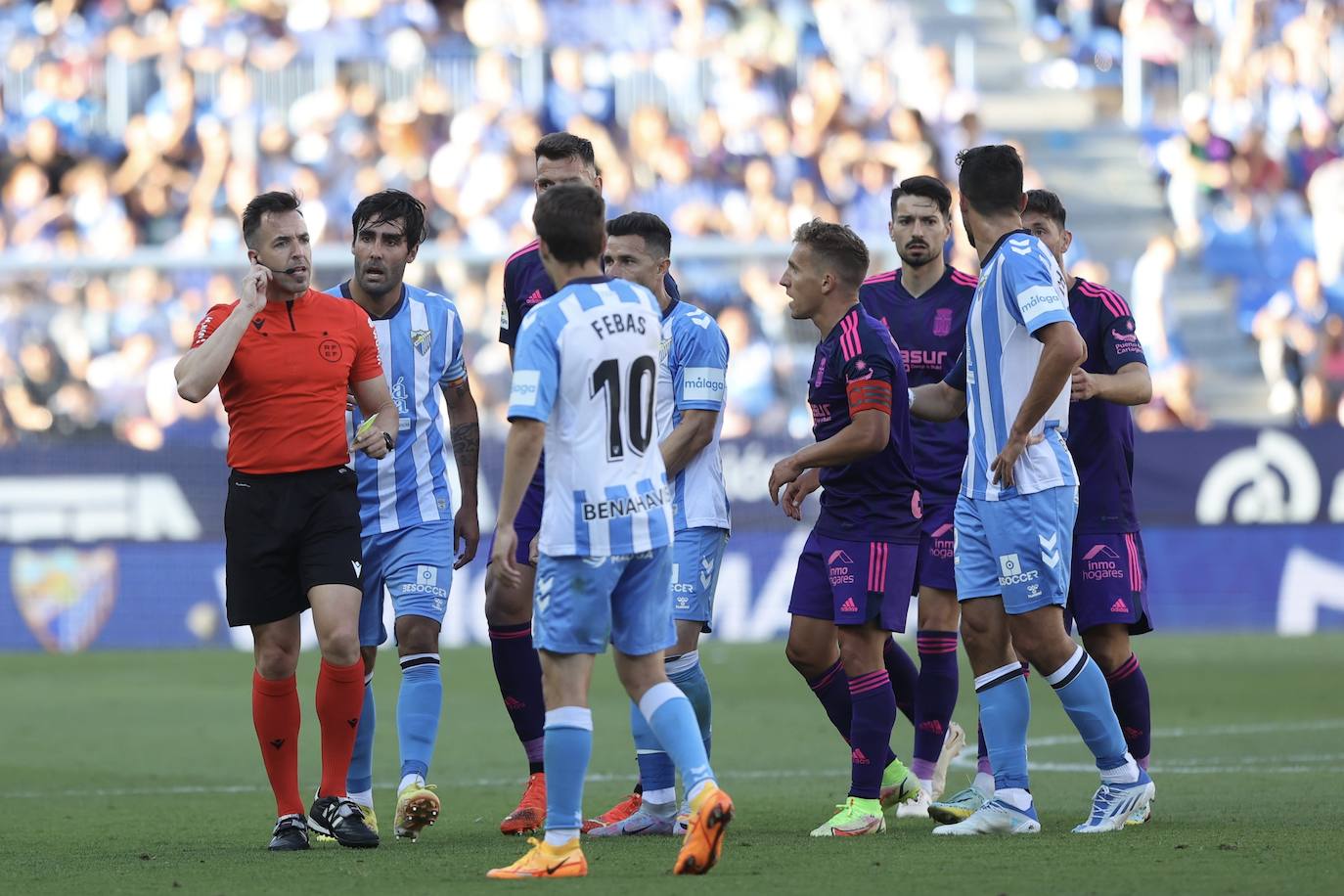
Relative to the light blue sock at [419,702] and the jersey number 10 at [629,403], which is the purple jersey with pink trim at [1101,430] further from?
the light blue sock at [419,702]

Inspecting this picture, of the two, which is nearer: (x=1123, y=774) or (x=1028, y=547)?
(x=1028, y=547)

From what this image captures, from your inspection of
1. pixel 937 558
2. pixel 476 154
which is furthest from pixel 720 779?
pixel 476 154

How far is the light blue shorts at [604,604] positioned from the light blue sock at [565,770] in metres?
0.23

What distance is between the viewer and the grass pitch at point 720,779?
616 cm

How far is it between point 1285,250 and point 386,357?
697 inches

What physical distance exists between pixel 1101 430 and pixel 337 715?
10.3ft

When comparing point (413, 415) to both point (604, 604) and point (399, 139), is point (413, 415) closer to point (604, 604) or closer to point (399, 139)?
point (604, 604)

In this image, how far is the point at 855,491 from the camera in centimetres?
787

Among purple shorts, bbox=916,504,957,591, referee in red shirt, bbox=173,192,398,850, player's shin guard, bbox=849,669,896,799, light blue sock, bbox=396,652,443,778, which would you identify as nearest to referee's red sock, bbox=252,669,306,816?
referee in red shirt, bbox=173,192,398,850

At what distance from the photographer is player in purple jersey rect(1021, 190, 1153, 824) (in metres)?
7.91

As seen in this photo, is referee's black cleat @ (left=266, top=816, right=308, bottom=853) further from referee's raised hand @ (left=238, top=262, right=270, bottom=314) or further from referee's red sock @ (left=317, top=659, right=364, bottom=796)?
referee's raised hand @ (left=238, top=262, right=270, bottom=314)

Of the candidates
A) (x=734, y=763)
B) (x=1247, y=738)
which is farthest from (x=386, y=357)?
(x=1247, y=738)

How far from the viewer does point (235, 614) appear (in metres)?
7.19

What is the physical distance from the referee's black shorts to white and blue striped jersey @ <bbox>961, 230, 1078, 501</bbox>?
2.22 meters
